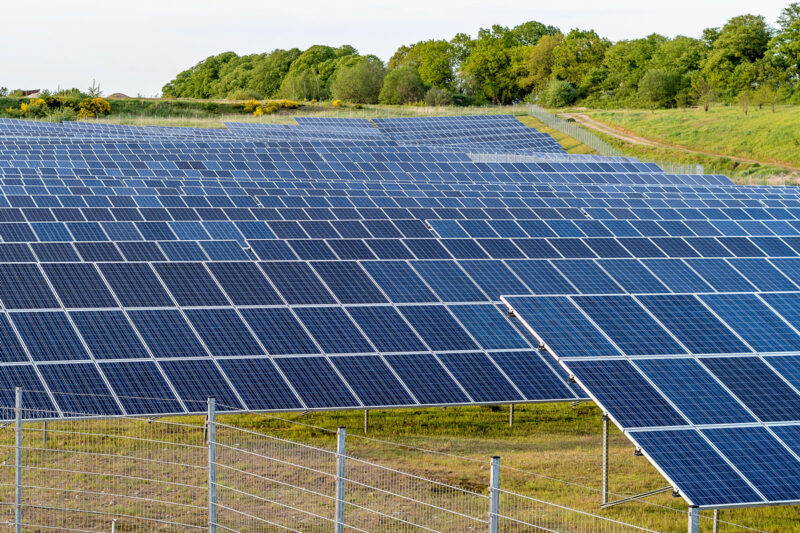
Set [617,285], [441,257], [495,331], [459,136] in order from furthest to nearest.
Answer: [459,136] → [441,257] → [617,285] → [495,331]

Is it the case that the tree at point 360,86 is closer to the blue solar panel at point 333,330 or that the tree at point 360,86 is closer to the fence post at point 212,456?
the blue solar panel at point 333,330

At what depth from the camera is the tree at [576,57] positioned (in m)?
160

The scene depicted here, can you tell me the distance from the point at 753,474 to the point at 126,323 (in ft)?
39.4

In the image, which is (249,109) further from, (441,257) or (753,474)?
(753,474)

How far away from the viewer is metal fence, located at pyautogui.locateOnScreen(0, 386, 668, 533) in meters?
16.5

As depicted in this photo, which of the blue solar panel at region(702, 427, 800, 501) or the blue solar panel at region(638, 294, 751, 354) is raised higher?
the blue solar panel at region(638, 294, 751, 354)

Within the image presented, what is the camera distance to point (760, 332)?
64.3 feet

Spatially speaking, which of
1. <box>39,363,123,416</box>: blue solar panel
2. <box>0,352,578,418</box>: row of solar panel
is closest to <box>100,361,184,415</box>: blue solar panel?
<box>0,352,578,418</box>: row of solar panel

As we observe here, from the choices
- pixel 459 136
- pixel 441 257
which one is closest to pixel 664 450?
pixel 441 257

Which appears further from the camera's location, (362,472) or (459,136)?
(459,136)

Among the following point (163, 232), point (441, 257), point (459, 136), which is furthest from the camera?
point (459, 136)

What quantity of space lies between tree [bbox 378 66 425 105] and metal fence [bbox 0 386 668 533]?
134 metres

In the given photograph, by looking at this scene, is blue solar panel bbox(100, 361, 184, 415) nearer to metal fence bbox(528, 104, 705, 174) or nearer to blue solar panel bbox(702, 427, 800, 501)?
blue solar panel bbox(702, 427, 800, 501)

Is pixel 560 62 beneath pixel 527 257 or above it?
above
